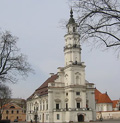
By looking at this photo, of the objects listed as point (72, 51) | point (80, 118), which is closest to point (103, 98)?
point (80, 118)

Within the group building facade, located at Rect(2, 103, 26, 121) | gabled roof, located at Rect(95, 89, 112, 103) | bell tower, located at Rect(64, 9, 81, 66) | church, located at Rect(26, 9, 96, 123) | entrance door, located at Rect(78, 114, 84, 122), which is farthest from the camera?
building facade, located at Rect(2, 103, 26, 121)

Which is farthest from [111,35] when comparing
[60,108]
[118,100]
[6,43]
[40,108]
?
[118,100]

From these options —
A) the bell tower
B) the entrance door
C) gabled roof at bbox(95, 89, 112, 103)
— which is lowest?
the entrance door

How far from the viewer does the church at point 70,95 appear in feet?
192

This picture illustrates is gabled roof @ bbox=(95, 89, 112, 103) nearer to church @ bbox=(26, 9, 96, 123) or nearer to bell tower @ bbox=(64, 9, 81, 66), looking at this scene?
church @ bbox=(26, 9, 96, 123)

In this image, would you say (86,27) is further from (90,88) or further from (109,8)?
(90,88)

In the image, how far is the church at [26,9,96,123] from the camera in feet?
192

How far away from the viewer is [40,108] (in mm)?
68625

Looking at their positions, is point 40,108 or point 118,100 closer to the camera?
point 40,108

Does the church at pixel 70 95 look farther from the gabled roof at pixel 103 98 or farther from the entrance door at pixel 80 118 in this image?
the gabled roof at pixel 103 98

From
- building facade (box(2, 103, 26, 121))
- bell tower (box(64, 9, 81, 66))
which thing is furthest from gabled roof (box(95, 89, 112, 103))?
building facade (box(2, 103, 26, 121))

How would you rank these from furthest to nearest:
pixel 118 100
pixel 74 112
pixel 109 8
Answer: pixel 118 100 → pixel 74 112 → pixel 109 8

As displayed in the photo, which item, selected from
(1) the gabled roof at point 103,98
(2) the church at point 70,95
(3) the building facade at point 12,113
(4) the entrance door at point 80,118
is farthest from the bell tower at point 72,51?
(3) the building facade at point 12,113

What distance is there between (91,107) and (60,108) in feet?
29.1
